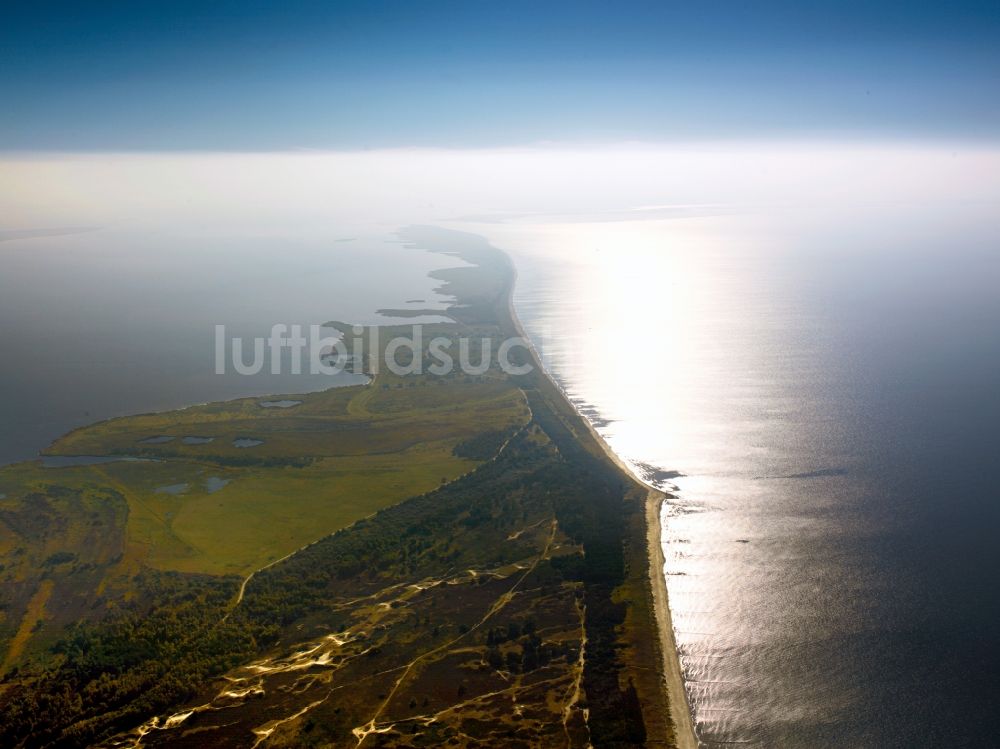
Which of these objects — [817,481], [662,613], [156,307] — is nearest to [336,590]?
[662,613]

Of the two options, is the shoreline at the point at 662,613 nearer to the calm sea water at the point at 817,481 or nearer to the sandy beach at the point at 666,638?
the sandy beach at the point at 666,638

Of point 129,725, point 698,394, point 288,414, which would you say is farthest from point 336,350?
point 129,725

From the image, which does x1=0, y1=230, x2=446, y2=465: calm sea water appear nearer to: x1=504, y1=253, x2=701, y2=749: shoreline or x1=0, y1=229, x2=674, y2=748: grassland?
x1=0, y1=229, x2=674, y2=748: grassland

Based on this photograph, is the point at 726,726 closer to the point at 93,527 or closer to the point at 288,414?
the point at 93,527

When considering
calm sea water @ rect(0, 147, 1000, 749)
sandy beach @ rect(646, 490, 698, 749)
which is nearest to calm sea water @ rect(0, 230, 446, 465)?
calm sea water @ rect(0, 147, 1000, 749)

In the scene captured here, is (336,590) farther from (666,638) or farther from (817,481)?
(817,481)

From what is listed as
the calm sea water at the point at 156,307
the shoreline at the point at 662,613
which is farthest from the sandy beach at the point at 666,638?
the calm sea water at the point at 156,307
